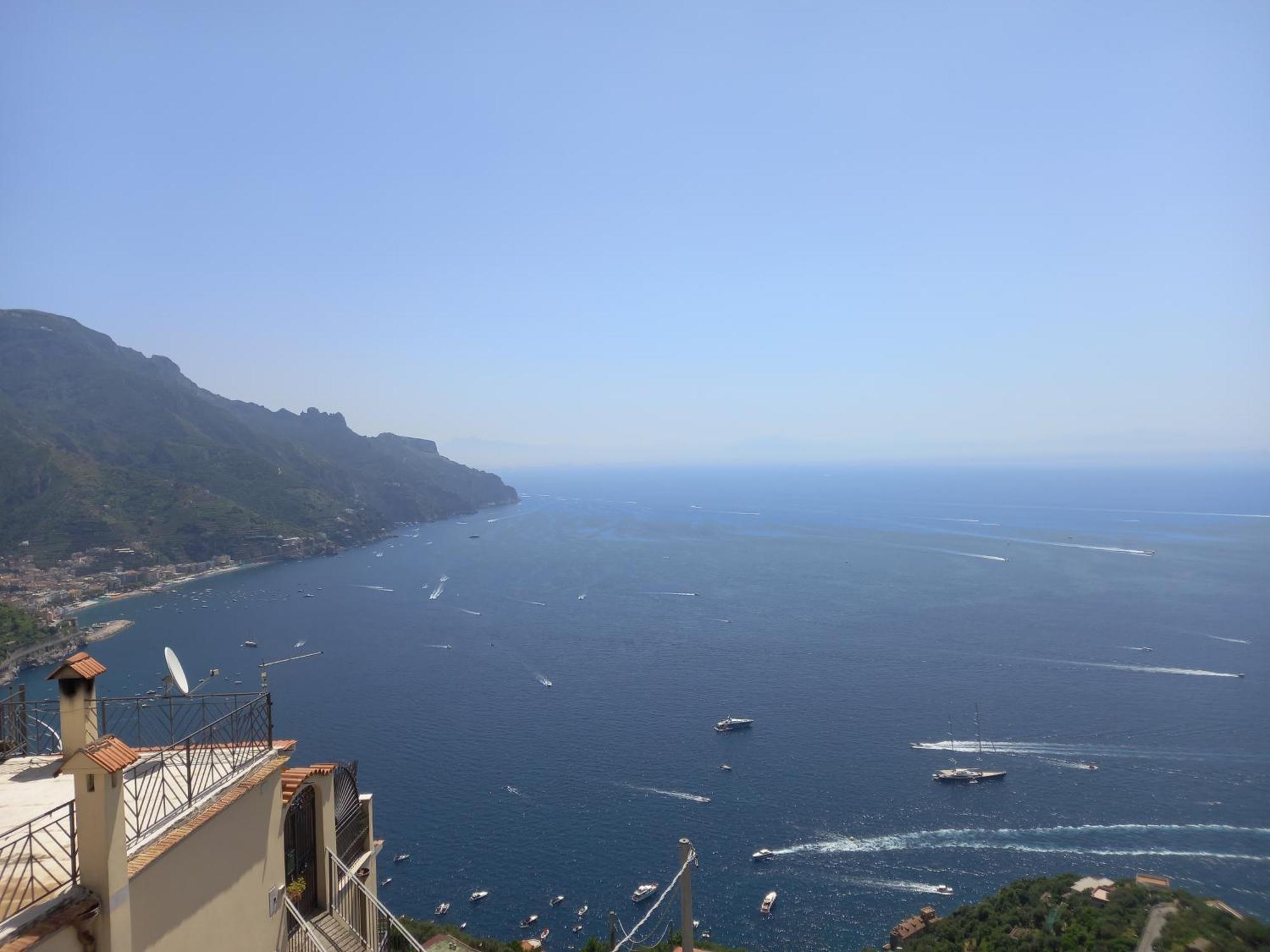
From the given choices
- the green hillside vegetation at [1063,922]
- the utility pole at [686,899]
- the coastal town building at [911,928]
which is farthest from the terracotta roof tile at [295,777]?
the coastal town building at [911,928]

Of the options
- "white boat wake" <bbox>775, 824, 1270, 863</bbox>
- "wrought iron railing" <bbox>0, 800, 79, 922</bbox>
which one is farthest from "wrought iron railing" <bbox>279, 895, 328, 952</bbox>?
"white boat wake" <bbox>775, 824, 1270, 863</bbox>

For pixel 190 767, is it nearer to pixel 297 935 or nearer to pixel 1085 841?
pixel 297 935

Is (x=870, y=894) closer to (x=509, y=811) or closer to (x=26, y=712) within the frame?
(x=509, y=811)

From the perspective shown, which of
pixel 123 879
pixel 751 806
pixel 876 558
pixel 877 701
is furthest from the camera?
pixel 876 558

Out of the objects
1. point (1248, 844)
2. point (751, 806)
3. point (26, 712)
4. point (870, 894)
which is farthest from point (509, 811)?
point (1248, 844)

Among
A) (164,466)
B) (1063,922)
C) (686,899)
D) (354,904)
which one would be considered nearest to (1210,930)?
(1063,922)

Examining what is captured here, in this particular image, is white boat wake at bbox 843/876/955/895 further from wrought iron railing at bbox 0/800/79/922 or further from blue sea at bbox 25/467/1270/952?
wrought iron railing at bbox 0/800/79/922
